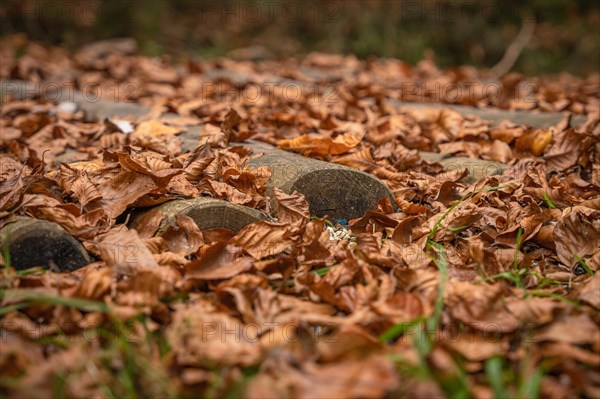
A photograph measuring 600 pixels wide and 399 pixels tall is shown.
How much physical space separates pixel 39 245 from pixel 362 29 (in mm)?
6584

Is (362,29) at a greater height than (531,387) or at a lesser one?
lesser

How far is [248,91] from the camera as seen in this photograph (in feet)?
14.0

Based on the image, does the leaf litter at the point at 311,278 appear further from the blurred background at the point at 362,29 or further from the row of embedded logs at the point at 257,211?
the blurred background at the point at 362,29

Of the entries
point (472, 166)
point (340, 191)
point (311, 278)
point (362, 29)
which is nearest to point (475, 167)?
point (472, 166)

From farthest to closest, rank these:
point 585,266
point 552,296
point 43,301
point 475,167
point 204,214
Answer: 1. point 475,167
2. point 204,214
3. point 585,266
4. point 552,296
5. point 43,301

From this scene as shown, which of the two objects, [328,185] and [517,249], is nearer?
[517,249]

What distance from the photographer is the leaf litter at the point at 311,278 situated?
4.20ft

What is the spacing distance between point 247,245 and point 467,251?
2.35 ft

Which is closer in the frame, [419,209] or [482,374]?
[482,374]

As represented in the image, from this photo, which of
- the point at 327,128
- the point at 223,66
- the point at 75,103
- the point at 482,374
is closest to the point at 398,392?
the point at 482,374

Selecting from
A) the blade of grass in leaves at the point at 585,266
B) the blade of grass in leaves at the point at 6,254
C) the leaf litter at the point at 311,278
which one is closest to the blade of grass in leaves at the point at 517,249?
the leaf litter at the point at 311,278

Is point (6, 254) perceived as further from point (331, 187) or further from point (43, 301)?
point (331, 187)

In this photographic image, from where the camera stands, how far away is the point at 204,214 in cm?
194

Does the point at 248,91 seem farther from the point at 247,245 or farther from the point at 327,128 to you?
the point at 247,245
